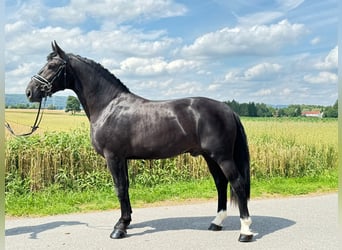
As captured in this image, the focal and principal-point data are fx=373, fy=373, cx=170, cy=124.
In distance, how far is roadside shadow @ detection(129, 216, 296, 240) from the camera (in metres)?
4.96

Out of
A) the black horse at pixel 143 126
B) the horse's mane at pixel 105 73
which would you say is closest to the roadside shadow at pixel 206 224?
the black horse at pixel 143 126

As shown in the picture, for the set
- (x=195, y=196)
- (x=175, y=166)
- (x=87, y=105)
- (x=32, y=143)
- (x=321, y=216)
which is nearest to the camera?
(x=87, y=105)

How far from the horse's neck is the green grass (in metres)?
2.16

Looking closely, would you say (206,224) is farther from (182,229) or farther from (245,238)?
(245,238)

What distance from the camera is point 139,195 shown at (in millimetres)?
7195

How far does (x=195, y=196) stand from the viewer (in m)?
7.24

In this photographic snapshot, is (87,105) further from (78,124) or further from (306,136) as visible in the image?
(306,136)

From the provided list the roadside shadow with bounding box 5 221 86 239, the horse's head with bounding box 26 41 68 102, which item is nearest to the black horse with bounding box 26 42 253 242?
the horse's head with bounding box 26 41 68 102

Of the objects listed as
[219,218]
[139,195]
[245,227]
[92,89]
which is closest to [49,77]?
[92,89]

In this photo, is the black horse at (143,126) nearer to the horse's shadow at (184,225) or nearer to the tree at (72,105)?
the horse's shadow at (184,225)

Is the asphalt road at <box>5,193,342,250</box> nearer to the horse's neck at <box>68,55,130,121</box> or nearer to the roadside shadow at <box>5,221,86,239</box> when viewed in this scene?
the roadside shadow at <box>5,221,86,239</box>

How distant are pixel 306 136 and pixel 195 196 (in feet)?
20.6

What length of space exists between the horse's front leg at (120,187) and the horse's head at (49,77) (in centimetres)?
116

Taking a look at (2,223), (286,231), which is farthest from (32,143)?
(2,223)
